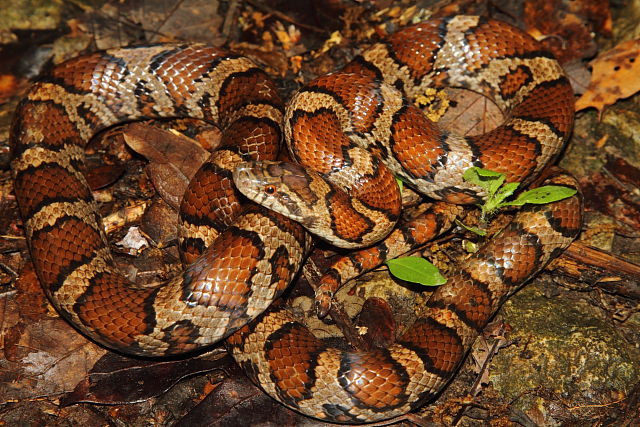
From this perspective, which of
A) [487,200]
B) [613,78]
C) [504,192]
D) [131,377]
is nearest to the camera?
[131,377]

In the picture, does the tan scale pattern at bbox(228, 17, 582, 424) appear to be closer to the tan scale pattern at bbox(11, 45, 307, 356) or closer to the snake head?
the snake head

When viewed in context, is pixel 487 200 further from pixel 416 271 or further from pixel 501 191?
pixel 416 271

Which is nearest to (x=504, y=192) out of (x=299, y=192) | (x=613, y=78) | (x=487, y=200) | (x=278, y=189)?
(x=487, y=200)

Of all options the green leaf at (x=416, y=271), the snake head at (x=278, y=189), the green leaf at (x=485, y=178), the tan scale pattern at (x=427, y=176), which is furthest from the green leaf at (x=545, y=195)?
the snake head at (x=278, y=189)

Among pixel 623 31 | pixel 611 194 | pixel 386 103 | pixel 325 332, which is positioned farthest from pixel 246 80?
pixel 623 31

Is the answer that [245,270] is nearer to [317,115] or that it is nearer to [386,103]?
[317,115]

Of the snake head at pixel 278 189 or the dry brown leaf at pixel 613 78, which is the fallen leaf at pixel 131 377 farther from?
the dry brown leaf at pixel 613 78
